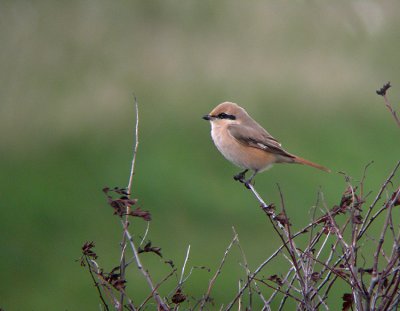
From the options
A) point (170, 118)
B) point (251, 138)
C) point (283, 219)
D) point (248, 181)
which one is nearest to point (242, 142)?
point (251, 138)

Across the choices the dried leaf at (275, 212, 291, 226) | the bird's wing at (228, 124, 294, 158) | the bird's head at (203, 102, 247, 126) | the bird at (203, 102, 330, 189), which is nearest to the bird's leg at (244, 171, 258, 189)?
the bird at (203, 102, 330, 189)

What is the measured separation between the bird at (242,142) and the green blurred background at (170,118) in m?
1.91

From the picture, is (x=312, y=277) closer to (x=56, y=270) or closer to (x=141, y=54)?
(x=56, y=270)

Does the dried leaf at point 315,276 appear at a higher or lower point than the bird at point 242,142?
lower

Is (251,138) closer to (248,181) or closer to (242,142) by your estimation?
(242,142)

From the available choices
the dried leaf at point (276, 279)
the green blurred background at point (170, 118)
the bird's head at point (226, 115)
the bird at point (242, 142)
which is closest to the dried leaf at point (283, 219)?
the dried leaf at point (276, 279)

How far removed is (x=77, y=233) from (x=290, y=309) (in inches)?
82.6

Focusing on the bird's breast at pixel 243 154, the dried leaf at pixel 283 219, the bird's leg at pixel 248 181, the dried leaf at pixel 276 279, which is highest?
the bird's breast at pixel 243 154

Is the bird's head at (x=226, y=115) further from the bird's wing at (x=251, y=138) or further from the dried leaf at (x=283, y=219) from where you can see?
the dried leaf at (x=283, y=219)

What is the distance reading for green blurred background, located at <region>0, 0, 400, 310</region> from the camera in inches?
325

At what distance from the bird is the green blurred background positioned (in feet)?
6.28

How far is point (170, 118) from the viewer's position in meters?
10.2

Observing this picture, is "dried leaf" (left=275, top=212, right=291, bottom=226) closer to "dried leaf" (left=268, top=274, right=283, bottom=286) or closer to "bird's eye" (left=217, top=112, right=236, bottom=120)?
"dried leaf" (left=268, top=274, right=283, bottom=286)

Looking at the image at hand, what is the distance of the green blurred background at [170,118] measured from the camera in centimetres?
825
